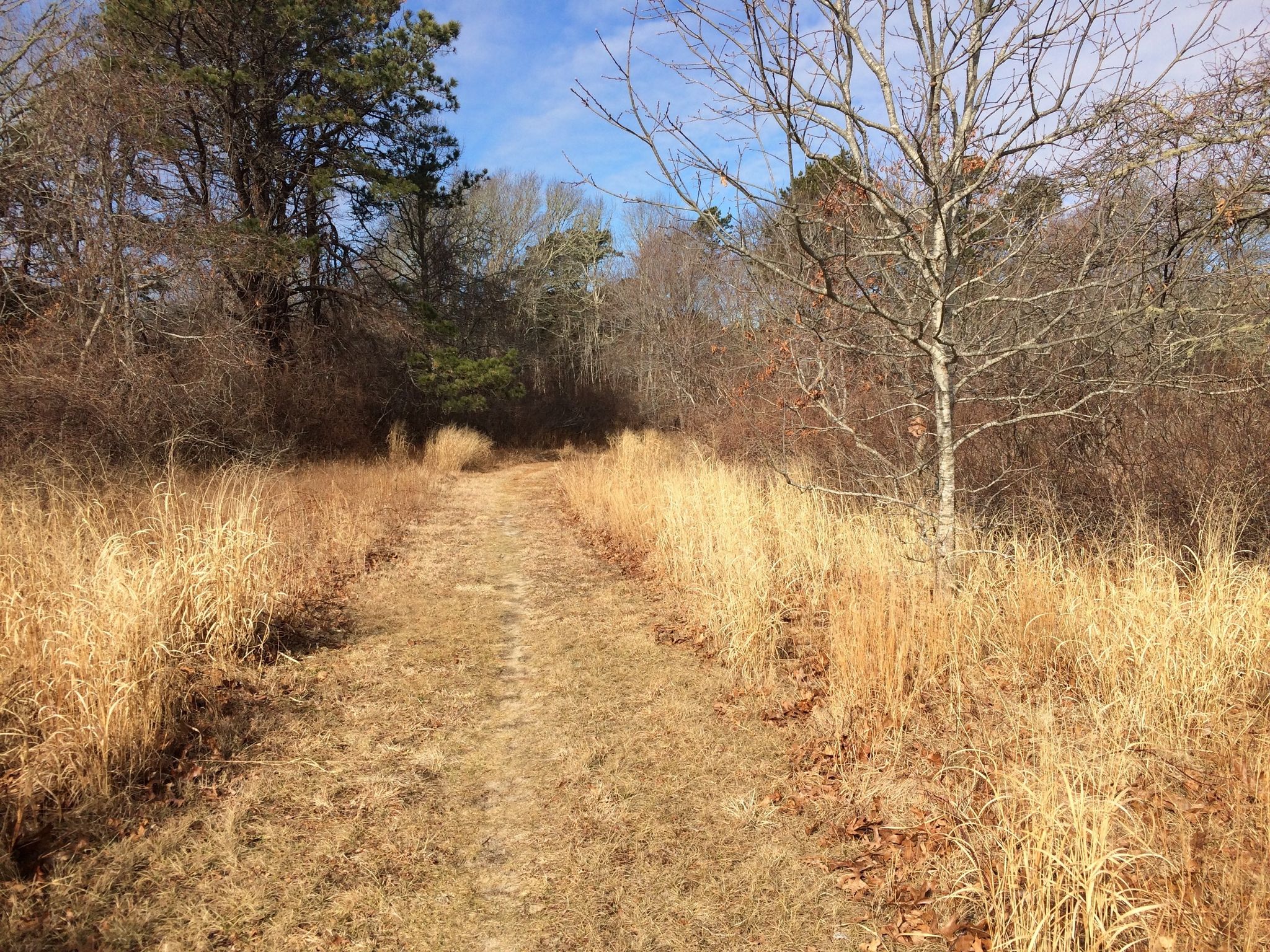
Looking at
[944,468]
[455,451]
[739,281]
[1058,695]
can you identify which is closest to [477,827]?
[1058,695]

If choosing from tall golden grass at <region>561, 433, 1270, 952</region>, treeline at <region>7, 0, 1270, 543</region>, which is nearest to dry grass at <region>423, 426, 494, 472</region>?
treeline at <region>7, 0, 1270, 543</region>

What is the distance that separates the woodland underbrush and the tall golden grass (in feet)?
11.9

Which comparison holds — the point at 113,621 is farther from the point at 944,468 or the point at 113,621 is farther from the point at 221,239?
the point at 221,239

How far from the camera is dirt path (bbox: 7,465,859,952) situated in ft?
8.61

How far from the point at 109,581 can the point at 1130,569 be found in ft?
22.9

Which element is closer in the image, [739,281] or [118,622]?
[118,622]

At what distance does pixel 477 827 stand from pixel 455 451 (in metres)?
15.2

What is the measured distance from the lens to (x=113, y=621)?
12.4 feet

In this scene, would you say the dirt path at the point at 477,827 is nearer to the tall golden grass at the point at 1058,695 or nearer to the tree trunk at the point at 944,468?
the tall golden grass at the point at 1058,695

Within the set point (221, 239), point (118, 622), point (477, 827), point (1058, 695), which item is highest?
point (221, 239)

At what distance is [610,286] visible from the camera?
110 ft

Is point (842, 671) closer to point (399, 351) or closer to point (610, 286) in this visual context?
point (399, 351)

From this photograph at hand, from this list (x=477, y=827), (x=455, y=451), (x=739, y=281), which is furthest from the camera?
(x=455, y=451)

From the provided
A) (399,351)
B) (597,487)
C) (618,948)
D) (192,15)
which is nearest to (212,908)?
(618,948)
